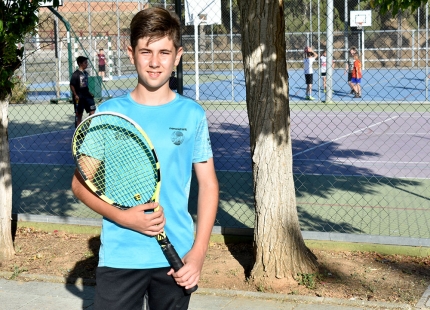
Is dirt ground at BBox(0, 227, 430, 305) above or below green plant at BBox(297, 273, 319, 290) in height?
below

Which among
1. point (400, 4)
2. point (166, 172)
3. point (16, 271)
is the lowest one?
point (16, 271)

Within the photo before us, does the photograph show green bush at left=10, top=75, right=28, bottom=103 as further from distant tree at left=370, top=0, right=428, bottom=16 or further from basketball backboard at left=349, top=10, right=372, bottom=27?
distant tree at left=370, top=0, right=428, bottom=16

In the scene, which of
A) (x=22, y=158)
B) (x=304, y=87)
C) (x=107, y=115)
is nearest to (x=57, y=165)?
(x=22, y=158)

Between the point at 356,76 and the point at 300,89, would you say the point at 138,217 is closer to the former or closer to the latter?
the point at 356,76

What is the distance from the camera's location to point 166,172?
317cm

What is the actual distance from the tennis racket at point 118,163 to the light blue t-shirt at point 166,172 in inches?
2.7

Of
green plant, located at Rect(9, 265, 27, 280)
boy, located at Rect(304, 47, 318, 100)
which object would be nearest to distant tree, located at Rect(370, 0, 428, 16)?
green plant, located at Rect(9, 265, 27, 280)

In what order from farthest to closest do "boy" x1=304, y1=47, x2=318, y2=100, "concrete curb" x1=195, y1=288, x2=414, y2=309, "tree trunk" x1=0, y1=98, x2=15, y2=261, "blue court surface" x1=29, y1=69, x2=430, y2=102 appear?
"blue court surface" x1=29, y1=69, x2=430, y2=102 < "boy" x1=304, y1=47, x2=318, y2=100 < "tree trunk" x1=0, y1=98, x2=15, y2=261 < "concrete curb" x1=195, y1=288, x2=414, y2=309

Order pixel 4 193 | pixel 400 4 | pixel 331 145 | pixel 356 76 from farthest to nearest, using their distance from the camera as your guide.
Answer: pixel 356 76
pixel 331 145
pixel 4 193
pixel 400 4

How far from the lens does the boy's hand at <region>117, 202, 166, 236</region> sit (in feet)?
9.82

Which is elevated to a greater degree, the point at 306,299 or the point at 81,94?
the point at 81,94

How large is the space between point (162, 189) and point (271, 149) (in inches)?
130

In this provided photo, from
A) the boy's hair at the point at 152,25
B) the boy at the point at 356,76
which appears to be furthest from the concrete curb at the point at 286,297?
the boy at the point at 356,76

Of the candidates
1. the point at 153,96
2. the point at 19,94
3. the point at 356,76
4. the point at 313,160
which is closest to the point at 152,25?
the point at 153,96
